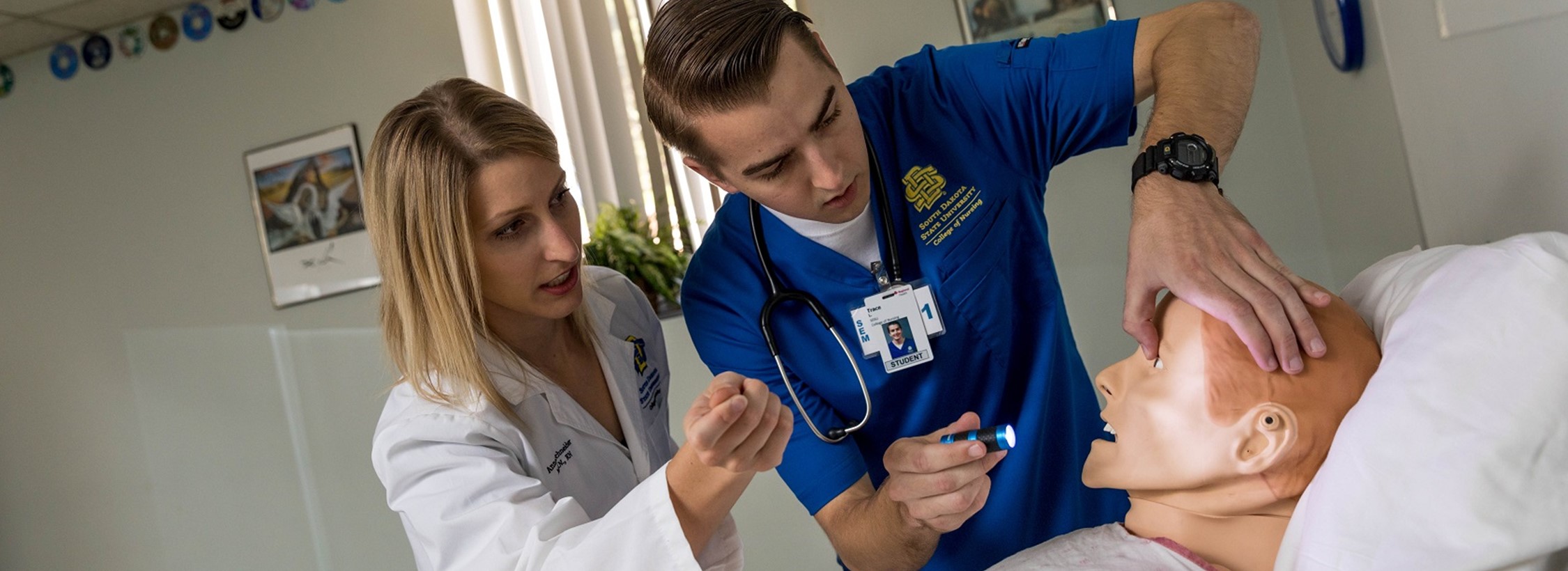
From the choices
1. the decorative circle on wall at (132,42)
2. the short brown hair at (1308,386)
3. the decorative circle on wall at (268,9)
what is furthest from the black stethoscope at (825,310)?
the decorative circle on wall at (132,42)

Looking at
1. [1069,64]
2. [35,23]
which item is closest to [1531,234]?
[1069,64]

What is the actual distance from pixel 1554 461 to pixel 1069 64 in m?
0.81

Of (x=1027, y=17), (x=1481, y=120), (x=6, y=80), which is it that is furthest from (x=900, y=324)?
(x=6, y=80)

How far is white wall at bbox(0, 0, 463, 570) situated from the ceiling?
125 mm

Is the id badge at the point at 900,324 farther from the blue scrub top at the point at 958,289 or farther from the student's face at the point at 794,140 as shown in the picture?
the student's face at the point at 794,140

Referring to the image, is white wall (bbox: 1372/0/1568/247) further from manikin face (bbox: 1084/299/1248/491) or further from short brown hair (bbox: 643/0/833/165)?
→ short brown hair (bbox: 643/0/833/165)

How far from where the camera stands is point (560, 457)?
5.02 feet

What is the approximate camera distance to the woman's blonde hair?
4.65ft

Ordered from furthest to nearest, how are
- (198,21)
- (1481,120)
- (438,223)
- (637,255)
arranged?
(198,21) < (637,255) < (438,223) < (1481,120)

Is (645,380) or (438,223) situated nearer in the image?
(438,223)

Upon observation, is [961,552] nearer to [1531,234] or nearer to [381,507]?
[1531,234]

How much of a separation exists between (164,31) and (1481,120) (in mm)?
4176

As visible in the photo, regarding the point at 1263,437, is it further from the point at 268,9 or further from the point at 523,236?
the point at 268,9

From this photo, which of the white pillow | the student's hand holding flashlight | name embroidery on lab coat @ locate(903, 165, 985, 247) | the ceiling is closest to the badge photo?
name embroidery on lab coat @ locate(903, 165, 985, 247)
